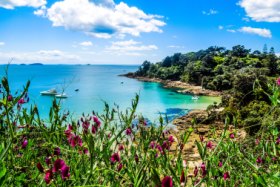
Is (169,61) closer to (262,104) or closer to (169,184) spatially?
(262,104)

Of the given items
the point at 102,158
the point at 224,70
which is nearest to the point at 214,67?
the point at 224,70

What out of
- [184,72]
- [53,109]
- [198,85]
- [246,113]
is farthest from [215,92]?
[53,109]

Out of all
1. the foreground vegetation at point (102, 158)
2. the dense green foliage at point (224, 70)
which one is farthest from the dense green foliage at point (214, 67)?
the foreground vegetation at point (102, 158)

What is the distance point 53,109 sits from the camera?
2.25 meters

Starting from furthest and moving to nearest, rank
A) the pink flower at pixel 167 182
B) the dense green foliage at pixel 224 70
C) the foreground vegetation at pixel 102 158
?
the dense green foliage at pixel 224 70
the foreground vegetation at pixel 102 158
the pink flower at pixel 167 182

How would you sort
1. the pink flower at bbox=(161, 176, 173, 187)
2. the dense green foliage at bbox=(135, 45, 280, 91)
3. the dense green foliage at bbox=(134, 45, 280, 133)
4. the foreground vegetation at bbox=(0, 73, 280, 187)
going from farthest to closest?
the dense green foliage at bbox=(135, 45, 280, 91) → the dense green foliage at bbox=(134, 45, 280, 133) → the foreground vegetation at bbox=(0, 73, 280, 187) → the pink flower at bbox=(161, 176, 173, 187)

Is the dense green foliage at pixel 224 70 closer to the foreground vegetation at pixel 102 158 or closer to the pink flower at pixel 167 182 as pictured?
the foreground vegetation at pixel 102 158

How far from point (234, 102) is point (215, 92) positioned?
Answer: 79.1 ft

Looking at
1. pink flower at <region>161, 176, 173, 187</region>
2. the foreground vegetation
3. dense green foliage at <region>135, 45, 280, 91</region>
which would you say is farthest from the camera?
dense green foliage at <region>135, 45, 280, 91</region>

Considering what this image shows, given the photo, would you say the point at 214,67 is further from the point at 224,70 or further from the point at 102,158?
the point at 102,158

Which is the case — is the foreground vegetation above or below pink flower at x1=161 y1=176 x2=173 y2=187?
below

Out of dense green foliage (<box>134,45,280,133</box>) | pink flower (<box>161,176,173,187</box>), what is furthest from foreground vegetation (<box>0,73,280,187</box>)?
dense green foliage (<box>134,45,280,133</box>)

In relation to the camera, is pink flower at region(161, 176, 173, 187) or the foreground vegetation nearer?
pink flower at region(161, 176, 173, 187)

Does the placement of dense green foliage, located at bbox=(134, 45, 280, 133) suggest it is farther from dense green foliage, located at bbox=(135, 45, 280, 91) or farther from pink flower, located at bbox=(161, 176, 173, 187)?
pink flower, located at bbox=(161, 176, 173, 187)
